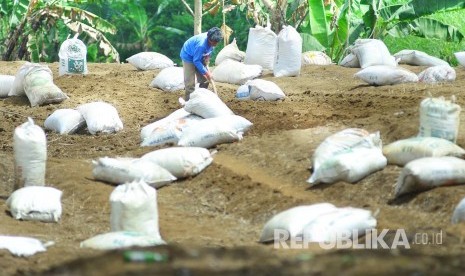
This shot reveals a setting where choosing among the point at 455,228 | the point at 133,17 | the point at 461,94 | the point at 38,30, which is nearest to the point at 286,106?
the point at 461,94

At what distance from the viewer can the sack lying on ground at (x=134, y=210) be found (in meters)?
7.64

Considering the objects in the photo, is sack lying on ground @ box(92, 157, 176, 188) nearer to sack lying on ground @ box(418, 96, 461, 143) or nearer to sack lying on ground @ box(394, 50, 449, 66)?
sack lying on ground @ box(418, 96, 461, 143)

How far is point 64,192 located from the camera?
979cm

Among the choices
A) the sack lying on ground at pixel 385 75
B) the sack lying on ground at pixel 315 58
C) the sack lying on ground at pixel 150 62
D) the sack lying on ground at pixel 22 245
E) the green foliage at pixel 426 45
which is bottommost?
the green foliage at pixel 426 45

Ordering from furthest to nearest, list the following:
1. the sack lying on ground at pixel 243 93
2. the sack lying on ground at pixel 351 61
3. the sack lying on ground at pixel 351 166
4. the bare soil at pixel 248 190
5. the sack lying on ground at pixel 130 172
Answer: the sack lying on ground at pixel 351 61, the sack lying on ground at pixel 243 93, the sack lying on ground at pixel 130 172, the sack lying on ground at pixel 351 166, the bare soil at pixel 248 190

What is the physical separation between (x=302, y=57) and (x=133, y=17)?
1319cm

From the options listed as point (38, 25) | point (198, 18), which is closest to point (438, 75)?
point (198, 18)

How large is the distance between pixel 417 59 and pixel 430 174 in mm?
7719

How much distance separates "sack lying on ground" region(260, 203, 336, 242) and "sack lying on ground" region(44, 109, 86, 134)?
5637mm

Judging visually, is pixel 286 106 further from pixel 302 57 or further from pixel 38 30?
pixel 38 30

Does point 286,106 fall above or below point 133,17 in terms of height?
above

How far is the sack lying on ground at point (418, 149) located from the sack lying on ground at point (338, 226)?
1544 mm

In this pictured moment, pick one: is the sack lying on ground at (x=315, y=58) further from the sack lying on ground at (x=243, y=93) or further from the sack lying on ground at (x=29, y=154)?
the sack lying on ground at (x=29, y=154)

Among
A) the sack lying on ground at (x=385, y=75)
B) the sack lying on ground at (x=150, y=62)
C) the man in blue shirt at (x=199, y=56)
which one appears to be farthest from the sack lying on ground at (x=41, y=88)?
the sack lying on ground at (x=385, y=75)
